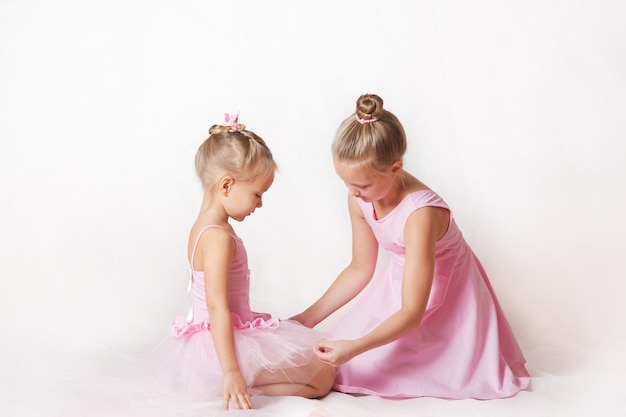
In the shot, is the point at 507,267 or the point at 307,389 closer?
the point at 307,389

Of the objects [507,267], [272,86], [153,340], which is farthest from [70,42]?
[507,267]

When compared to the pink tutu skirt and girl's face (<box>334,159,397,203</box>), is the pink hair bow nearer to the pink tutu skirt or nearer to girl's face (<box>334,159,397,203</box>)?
girl's face (<box>334,159,397,203</box>)

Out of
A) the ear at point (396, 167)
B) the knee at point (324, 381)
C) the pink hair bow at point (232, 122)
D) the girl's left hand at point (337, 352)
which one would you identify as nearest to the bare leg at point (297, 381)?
the knee at point (324, 381)

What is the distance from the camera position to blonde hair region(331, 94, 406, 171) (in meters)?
2.53

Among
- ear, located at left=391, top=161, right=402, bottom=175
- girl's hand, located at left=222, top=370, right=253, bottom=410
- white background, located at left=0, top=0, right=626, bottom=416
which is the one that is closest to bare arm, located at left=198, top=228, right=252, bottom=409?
girl's hand, located at left=222, top=370, right=253, bottom=410

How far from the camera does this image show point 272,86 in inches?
155

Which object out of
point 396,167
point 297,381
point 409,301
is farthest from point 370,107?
point 297,381

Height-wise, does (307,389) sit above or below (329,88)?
below

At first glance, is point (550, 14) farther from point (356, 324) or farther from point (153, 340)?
point (153, 340)

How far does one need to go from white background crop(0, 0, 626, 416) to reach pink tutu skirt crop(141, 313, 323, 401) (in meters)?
0.63

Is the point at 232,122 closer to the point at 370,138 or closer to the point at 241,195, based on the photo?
the point at 241,195

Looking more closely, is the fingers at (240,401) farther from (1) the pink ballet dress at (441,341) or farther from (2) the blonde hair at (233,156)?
(2) the blonde hair at (233,156)

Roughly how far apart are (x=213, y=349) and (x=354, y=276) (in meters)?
0.64

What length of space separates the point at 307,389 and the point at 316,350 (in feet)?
0.50
